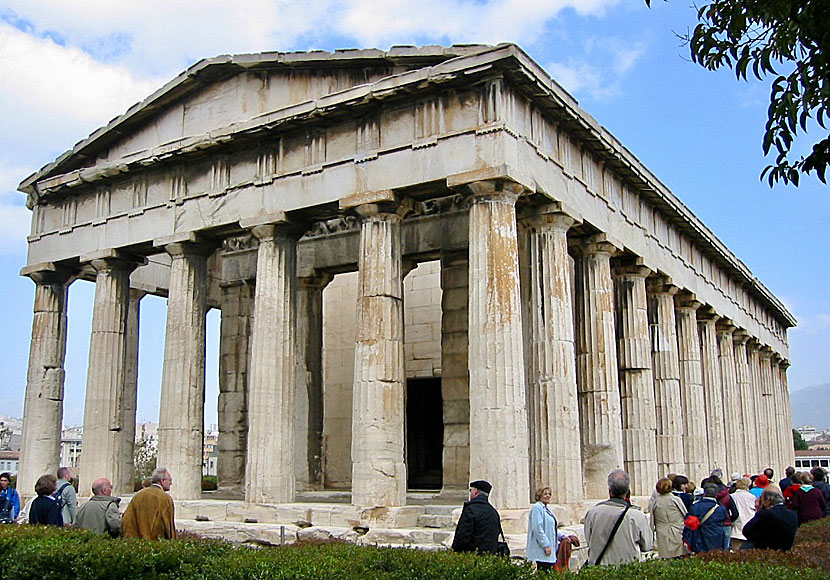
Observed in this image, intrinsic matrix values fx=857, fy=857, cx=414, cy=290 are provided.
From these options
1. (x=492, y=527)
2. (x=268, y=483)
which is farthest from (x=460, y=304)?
(x=492, y=527)

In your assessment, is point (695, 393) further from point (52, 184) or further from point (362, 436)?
point (52, 184)

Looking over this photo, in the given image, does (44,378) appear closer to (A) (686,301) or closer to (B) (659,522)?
(B) (659,522)

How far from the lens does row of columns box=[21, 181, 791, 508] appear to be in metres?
15.8

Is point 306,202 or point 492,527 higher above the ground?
point 306,202

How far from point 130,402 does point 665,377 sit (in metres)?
14.8

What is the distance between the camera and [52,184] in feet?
76.1

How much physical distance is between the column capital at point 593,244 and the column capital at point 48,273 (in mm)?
13604

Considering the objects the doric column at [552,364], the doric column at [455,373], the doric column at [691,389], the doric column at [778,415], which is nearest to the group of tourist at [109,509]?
the doric column at [552,364]

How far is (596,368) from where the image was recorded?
19516mm

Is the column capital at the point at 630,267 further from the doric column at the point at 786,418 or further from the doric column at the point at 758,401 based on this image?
the doric column at the point at 786,418

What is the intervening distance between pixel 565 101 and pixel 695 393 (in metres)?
12.1

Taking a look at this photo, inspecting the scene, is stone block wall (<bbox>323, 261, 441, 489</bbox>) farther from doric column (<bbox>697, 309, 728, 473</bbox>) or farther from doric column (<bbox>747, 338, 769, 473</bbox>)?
doric column (<bbox>747, 338, 769, 473</bbox>)

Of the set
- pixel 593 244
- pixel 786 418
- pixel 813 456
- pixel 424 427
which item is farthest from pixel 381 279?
pixel 813 456

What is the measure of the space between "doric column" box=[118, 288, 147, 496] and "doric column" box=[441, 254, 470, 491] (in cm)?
836
